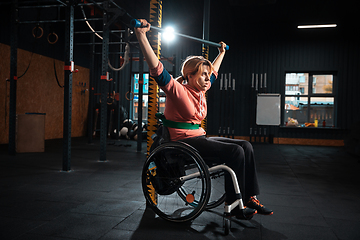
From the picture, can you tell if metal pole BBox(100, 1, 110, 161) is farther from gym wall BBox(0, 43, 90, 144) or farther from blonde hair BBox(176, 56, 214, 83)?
blonde hair BBox(176, 56, 214, 83)

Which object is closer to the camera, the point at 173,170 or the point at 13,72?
the point at 173,170

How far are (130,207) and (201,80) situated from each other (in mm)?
1101

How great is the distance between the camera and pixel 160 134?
5.79 feet

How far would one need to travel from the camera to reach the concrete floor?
164 cm

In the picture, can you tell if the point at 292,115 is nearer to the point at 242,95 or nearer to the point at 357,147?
the point at 242,95

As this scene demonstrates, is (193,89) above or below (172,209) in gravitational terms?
above

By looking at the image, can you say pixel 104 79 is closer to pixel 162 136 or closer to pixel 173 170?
pixel 162 136

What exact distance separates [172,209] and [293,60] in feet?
23.3

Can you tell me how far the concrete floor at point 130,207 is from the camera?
1643mm

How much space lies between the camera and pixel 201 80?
1.79 metres

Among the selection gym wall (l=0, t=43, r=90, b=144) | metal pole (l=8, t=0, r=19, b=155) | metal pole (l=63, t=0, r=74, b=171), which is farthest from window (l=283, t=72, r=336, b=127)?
metal pole (l=8, t=0, r=19, b=155)

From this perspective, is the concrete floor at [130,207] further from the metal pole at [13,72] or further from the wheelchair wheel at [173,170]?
the metal pole at [13,72]

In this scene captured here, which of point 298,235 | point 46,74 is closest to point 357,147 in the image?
→ point 298,235

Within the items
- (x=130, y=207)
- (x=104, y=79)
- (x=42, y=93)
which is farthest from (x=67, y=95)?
(x=42, y=93)
